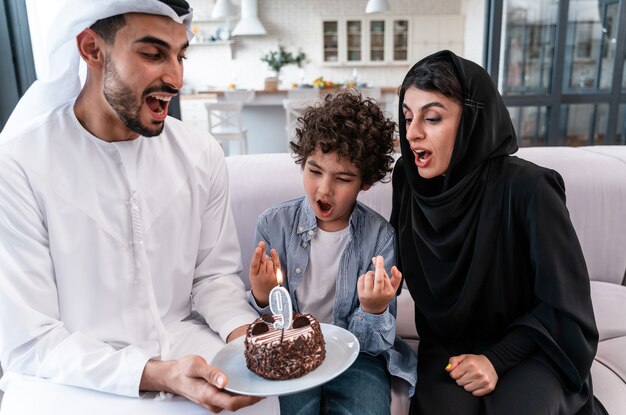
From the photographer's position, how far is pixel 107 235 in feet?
4.55

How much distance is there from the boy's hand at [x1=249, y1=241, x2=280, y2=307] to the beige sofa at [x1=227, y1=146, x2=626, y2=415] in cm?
67

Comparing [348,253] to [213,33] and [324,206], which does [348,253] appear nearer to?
[324,206]

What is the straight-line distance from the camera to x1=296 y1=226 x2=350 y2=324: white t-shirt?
168cm

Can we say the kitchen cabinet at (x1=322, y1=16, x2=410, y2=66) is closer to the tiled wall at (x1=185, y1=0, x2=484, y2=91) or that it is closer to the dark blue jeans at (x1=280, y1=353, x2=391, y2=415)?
the tiled wall at (x1=185, y1=0, x2=484, y2=91)

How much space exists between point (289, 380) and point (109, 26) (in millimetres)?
981

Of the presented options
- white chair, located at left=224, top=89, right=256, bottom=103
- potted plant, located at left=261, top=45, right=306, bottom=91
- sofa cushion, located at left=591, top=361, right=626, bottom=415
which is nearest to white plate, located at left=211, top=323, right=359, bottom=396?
sofa cushion, located at left=591, top=361, right=626, bottom=415

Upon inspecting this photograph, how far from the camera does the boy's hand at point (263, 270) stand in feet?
4.56

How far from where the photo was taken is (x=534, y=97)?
4.59 m

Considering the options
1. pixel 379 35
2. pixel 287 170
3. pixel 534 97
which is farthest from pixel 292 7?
pixel 287 170

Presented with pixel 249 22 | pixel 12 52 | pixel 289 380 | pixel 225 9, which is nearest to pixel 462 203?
Result: pixel 289 380

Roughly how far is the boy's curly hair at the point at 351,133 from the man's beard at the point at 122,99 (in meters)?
0.50

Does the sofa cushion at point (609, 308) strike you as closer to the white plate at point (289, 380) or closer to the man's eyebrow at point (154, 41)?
the white plate at point (289, 380)

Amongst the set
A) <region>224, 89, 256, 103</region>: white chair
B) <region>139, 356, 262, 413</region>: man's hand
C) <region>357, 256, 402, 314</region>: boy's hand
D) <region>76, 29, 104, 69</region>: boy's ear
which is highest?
<region>76, 29, 104, 69</region>: boy's ear

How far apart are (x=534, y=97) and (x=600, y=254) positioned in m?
2.69
